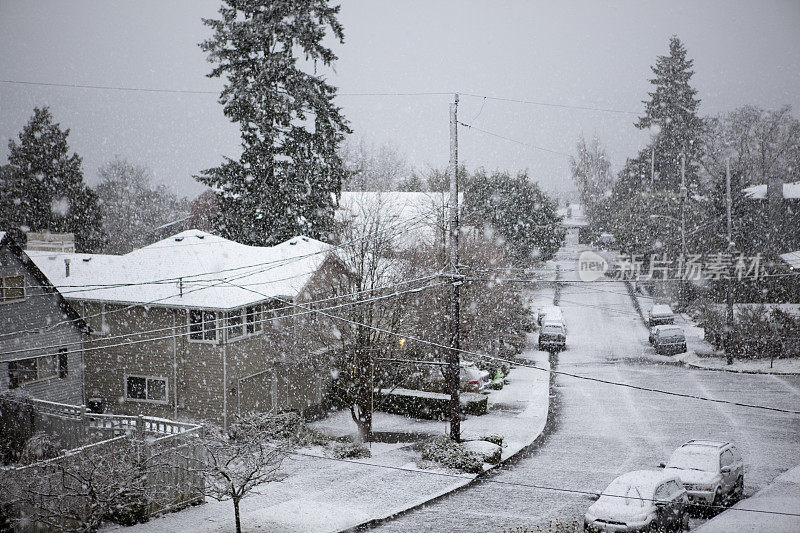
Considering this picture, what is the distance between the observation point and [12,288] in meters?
21.8

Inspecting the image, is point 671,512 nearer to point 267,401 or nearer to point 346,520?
point 346,520

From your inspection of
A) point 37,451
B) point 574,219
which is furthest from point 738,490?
point 574,219

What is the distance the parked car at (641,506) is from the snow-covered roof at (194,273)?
12.4m

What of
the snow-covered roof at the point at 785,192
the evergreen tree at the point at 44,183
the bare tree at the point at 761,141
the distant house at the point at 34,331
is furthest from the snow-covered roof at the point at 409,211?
the bare tree at the point at 761,141

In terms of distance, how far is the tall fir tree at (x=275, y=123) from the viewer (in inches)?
1423

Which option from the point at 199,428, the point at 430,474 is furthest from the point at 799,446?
the point at 199,428

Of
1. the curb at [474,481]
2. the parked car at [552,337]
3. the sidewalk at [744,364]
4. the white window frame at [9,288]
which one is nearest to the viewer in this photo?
the curb at [474,481]

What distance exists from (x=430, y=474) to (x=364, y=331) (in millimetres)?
5170

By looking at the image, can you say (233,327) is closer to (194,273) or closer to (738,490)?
(194,273)

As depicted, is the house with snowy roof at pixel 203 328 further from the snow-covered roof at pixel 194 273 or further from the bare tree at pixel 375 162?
the bare tree at pixel 375 162

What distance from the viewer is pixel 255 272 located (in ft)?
83.2

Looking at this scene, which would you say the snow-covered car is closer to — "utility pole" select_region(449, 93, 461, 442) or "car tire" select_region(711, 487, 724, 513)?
"utility pole" select_region(449, 93, 461, 442)

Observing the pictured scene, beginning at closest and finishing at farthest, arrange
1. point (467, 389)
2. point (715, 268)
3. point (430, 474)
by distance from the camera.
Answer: point (430, 474) → point (467, 389) → point (715, 268)

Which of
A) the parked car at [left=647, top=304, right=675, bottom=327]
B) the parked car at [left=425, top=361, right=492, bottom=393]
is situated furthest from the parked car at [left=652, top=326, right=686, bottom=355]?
the parked car at [left=425, top=361, right=492, bottom=393]
